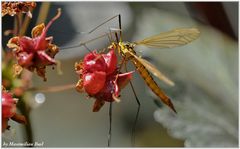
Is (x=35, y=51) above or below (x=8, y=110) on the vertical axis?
above

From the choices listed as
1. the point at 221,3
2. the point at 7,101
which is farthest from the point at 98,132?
the point at 7,101

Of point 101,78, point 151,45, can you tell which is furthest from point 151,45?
point 101,78

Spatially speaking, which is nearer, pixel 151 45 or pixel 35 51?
pixel 35 51

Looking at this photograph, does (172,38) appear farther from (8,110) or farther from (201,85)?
(8,110)

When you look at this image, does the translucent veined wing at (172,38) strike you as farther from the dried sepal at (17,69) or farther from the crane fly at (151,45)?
the dried sepal at (17,69)

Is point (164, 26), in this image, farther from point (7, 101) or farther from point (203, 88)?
point (7, 101)

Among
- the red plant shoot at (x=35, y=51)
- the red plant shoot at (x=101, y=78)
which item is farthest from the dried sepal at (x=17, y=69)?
the red plant shoot at (x=101, y=78)

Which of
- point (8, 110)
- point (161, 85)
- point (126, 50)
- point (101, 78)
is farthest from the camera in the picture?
point (161, 85)
